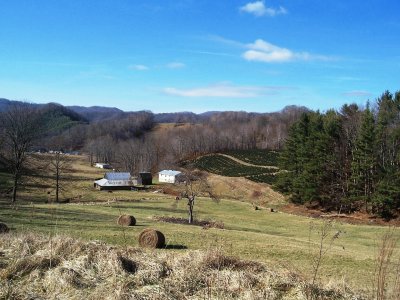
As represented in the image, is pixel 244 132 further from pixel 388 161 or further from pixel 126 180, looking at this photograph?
pixel 388 161

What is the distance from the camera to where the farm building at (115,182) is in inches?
3147

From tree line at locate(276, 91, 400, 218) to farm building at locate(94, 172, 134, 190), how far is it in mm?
30827

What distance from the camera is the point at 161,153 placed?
479ft

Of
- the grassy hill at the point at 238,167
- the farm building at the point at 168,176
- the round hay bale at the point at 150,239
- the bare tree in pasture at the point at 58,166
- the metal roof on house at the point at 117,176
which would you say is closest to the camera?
the round hay bale at the point at 150,239

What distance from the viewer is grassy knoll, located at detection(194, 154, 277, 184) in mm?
85387

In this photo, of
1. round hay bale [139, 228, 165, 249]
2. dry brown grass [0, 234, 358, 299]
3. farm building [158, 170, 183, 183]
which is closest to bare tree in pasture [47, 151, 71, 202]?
farm building [158, 170, 183, 183]

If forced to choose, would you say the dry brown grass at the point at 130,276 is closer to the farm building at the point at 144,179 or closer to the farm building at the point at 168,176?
the farm building at the point at 144,179

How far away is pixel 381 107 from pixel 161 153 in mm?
92225

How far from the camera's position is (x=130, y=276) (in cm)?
735

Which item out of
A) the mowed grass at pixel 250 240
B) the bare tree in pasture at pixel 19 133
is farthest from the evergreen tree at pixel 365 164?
the bare tree in pasture at pixel 19 133

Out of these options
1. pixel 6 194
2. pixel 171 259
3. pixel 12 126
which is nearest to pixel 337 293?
pixel 171 259

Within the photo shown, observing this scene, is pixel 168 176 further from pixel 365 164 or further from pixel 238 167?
pixel 365 164

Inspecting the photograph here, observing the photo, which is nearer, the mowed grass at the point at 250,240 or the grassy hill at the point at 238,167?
the mowed grass at the point at 250,240

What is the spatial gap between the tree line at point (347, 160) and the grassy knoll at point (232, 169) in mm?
14759
